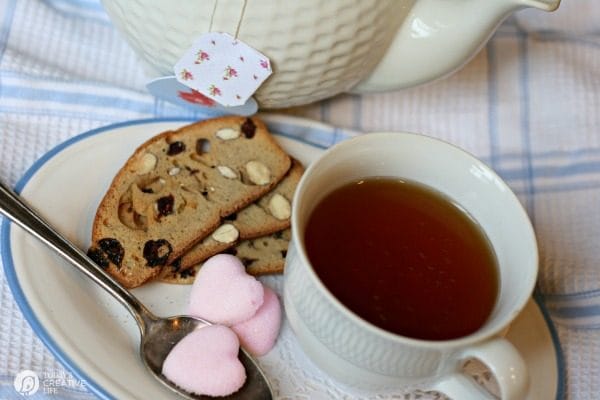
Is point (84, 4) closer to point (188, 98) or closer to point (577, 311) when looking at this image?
point (188, 98)

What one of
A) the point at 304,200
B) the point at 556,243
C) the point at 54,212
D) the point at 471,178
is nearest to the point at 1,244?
the point at 54,212

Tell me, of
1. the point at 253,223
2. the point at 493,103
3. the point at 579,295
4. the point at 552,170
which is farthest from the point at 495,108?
the point at 253,223

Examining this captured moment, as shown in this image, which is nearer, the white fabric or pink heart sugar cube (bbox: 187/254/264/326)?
pink heart sugar cube (bbox: 187/254/264/326)

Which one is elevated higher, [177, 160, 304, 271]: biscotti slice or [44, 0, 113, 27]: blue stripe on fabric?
[44, 0, 113, 27]: blue stripe on fabric

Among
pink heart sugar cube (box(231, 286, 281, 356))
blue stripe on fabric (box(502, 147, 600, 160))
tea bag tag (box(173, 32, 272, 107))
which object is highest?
tea bag tag (box(173, 32, 272, 107))

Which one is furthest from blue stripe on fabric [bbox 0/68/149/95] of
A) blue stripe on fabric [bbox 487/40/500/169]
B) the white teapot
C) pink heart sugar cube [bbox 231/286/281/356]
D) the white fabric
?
blue stripe on fabric [bbox 487/40/500/169]

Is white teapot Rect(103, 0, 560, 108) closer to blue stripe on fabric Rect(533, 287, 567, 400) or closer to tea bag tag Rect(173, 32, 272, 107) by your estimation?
tea bag tag Rect(173, 32, 272, 107)

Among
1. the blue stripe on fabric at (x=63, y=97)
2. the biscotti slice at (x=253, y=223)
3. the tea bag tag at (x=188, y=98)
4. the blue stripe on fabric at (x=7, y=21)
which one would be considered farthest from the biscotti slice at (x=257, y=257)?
the blue stripe on fabric at (x=7, y=21)
